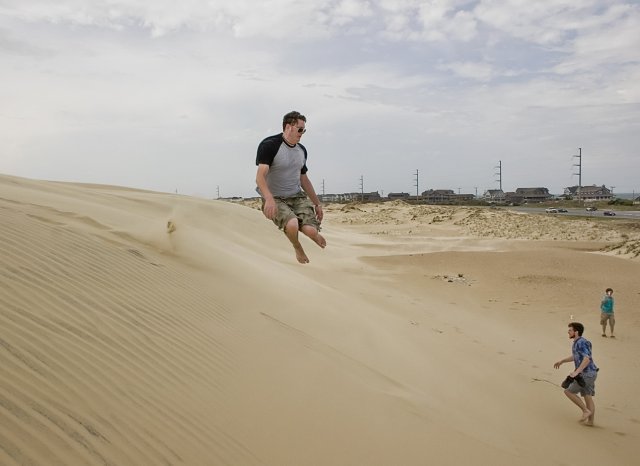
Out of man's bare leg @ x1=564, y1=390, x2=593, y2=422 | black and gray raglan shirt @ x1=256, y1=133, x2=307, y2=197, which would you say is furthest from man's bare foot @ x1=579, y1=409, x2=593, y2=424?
black and gray raglan shirt @ x1=256, y1=133, x2=307, y2=197

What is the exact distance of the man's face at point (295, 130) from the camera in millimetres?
3633

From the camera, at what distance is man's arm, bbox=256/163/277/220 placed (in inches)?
140

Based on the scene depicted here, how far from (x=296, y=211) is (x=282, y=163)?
0.45 metres

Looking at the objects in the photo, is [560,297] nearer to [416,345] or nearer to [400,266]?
[400,266]

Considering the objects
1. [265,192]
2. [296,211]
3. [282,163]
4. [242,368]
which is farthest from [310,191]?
[242,368]

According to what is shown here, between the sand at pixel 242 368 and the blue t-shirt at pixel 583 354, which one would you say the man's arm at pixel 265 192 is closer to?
the sand at pixel 242 368

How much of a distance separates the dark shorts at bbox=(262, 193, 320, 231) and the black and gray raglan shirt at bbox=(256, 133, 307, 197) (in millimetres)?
57

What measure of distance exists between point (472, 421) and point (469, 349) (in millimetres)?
4671

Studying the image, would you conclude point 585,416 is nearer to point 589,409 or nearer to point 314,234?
point 589,409

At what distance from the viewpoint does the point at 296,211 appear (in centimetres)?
410

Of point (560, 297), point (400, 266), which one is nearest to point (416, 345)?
point (560, 297)

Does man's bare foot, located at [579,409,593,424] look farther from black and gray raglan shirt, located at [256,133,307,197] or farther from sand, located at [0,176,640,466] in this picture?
black and gray raglan shirt, located at [256,133,307,197]

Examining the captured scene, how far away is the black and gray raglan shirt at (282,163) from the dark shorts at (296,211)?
2.3 inches

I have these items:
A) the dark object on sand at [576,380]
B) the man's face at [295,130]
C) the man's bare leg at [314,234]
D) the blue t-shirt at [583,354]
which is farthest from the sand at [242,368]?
the man's face at [295,130]
